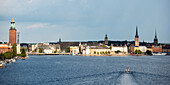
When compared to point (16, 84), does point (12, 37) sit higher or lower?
higher

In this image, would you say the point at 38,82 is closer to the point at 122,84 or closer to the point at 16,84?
the point at 16,84

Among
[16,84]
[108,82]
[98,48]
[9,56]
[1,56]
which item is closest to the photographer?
[16,84]

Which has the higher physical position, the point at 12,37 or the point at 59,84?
the point at 12,37

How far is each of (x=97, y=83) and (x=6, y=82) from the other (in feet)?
31.9

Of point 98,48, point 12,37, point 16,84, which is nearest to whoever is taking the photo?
point 16,84

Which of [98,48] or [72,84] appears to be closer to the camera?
[72,84]

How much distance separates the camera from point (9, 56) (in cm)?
9356

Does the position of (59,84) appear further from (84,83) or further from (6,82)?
(6,82)

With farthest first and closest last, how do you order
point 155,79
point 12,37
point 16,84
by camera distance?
point 12,37 → point 155,79 → point 16,84

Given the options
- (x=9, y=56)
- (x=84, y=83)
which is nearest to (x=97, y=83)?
(x=84, y=83)

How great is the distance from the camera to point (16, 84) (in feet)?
123

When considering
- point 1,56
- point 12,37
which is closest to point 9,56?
point 1,56

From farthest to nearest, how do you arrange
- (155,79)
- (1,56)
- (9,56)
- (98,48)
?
(98,48) < (9,56) < (1,56) < (155,79)

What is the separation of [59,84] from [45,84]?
1444 millimetres
